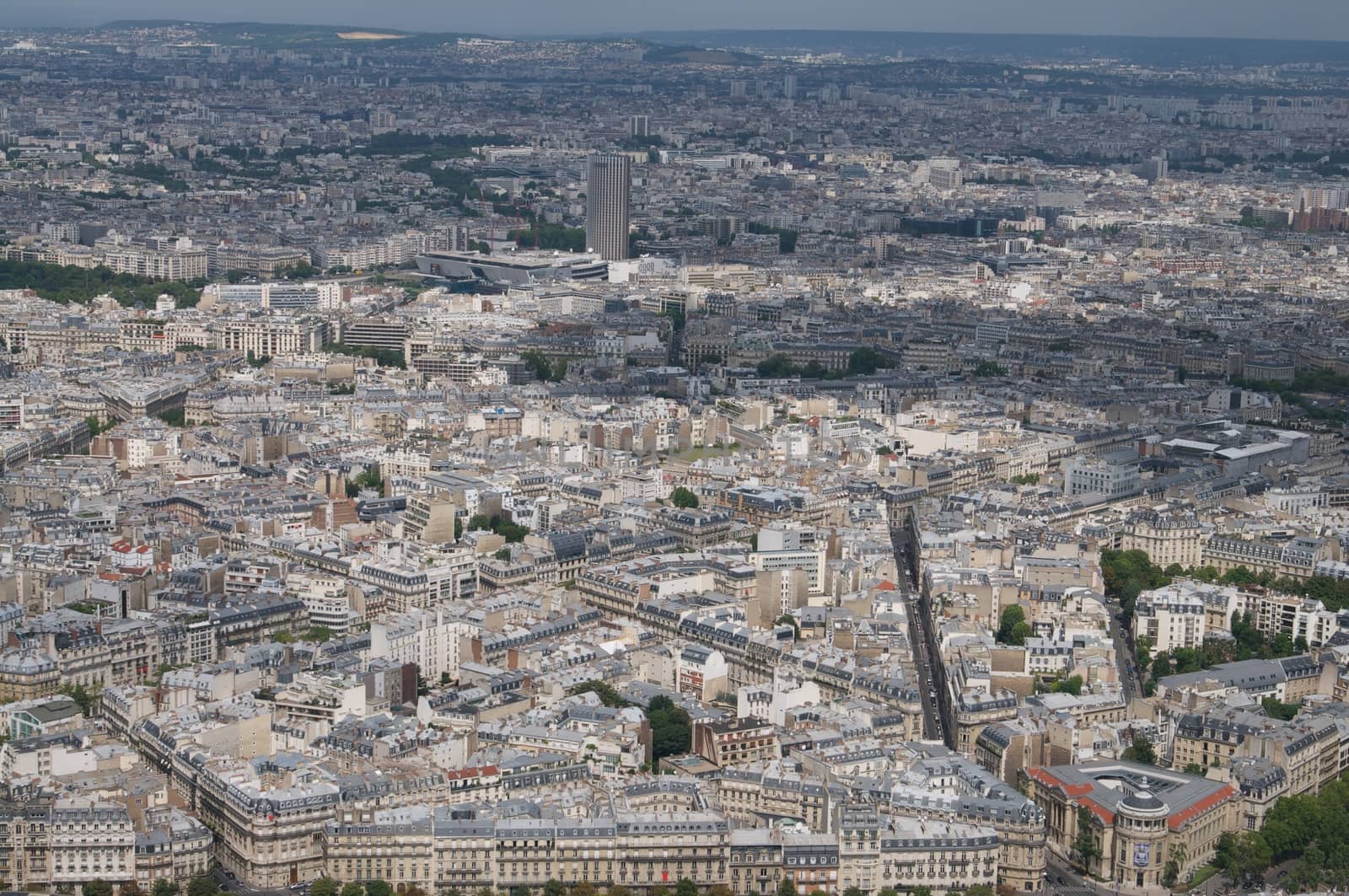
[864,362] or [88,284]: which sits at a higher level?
[864,362]

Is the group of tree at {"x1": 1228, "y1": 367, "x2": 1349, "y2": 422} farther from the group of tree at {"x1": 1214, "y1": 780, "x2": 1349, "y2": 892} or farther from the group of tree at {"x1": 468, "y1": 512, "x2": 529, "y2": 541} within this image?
the group of tree at {"x1": 1214, "y1": 780, "x2": 1349, "y2": 892}

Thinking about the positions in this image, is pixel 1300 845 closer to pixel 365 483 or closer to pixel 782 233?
pixel 365 483

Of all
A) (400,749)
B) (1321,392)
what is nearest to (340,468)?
(400,749)

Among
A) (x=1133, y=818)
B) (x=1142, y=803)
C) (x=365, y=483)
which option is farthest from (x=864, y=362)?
(x=1133, y=818)

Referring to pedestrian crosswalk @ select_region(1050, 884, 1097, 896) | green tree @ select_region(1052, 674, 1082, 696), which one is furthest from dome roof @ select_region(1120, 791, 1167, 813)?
green tree @ select_region(1052, 674, 1082, 696)

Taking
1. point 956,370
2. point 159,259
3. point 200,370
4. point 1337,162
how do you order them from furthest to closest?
point 1337,162 → point 159,259 → point 956,370 → point 200,370

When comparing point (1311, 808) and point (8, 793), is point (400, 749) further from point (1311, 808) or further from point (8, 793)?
point (1311, 808)
